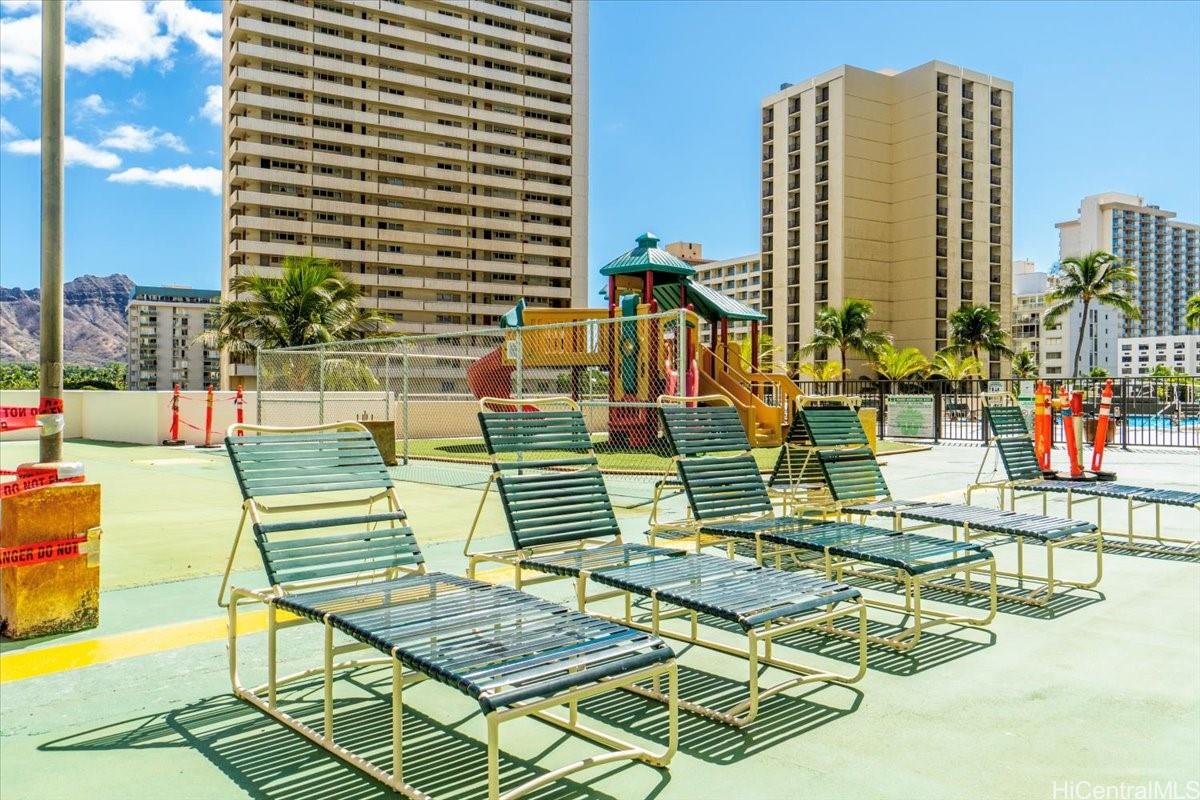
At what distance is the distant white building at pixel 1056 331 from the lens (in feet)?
415

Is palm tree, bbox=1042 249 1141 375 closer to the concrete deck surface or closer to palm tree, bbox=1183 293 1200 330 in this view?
palm tree, bbox=1183 293 1200 330

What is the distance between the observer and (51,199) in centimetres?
508

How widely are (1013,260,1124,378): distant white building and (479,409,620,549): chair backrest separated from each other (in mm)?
126720

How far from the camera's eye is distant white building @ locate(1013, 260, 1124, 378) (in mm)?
126500

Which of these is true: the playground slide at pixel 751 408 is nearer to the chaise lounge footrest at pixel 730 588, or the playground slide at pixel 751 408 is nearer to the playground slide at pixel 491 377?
the playground slide at pixel 491 377

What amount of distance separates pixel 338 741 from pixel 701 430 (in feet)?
11.1

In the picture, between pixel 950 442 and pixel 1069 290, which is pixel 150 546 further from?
pixel 1069 290

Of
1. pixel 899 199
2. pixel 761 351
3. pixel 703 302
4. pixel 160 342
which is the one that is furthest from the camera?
pixel 160 342

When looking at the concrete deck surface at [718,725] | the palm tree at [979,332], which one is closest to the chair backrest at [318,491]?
the concrete deck surface at [718,725]

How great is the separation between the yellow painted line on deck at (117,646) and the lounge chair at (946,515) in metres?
4.10

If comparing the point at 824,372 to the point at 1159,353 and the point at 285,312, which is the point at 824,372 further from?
the point at 1159,353

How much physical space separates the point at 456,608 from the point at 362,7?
8218cm

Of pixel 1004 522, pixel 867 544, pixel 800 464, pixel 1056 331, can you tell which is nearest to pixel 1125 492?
pixel 1004 522

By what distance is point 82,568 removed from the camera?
16.3 feet
